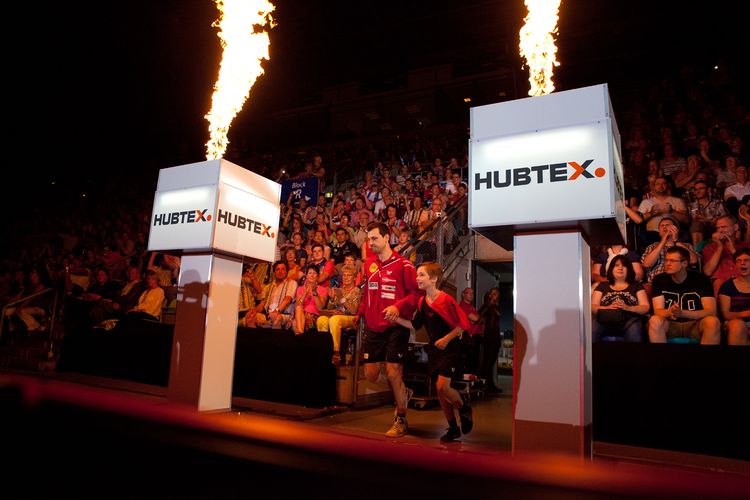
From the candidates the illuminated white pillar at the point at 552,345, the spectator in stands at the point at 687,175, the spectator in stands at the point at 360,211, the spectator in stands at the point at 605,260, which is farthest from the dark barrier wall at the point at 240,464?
the spectator in stands at the point at 360,211

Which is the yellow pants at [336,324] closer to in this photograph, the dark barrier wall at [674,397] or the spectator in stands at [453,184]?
the dark barrier wall at [674,397]

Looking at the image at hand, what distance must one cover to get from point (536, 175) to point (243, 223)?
3.28 meters

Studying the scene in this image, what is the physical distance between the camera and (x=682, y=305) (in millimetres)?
5496

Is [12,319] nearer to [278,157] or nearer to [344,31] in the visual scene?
[278,157]

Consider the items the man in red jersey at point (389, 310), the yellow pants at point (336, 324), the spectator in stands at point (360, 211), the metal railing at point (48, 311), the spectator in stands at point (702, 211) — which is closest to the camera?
the man in red jersey at point (389, 310)

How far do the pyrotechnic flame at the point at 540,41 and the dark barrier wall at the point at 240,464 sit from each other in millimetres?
5115

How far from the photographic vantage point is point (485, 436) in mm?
5113

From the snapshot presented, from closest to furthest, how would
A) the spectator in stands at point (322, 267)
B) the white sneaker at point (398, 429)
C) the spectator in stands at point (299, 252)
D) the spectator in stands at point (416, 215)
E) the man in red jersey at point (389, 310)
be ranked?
the white sneaker at point (398, 429) < the man in red jersey at point (389, 310) < the spectator in stands at point (322, 267) < the spectator in stands at point (299, 252) < the spectator in stands at point (416, 215)

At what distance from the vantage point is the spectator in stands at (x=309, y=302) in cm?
784

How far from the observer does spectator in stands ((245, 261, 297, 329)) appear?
8266mm

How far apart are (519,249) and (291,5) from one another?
13546 mm

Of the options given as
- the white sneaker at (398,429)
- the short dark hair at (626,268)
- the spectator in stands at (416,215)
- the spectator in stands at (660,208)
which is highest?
the spectator in stands at (416,215)

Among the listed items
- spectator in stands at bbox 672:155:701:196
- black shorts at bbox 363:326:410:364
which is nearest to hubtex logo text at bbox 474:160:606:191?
black shorts at bbox 363:326:410:364

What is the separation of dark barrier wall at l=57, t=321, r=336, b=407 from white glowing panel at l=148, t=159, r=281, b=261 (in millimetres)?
1530
